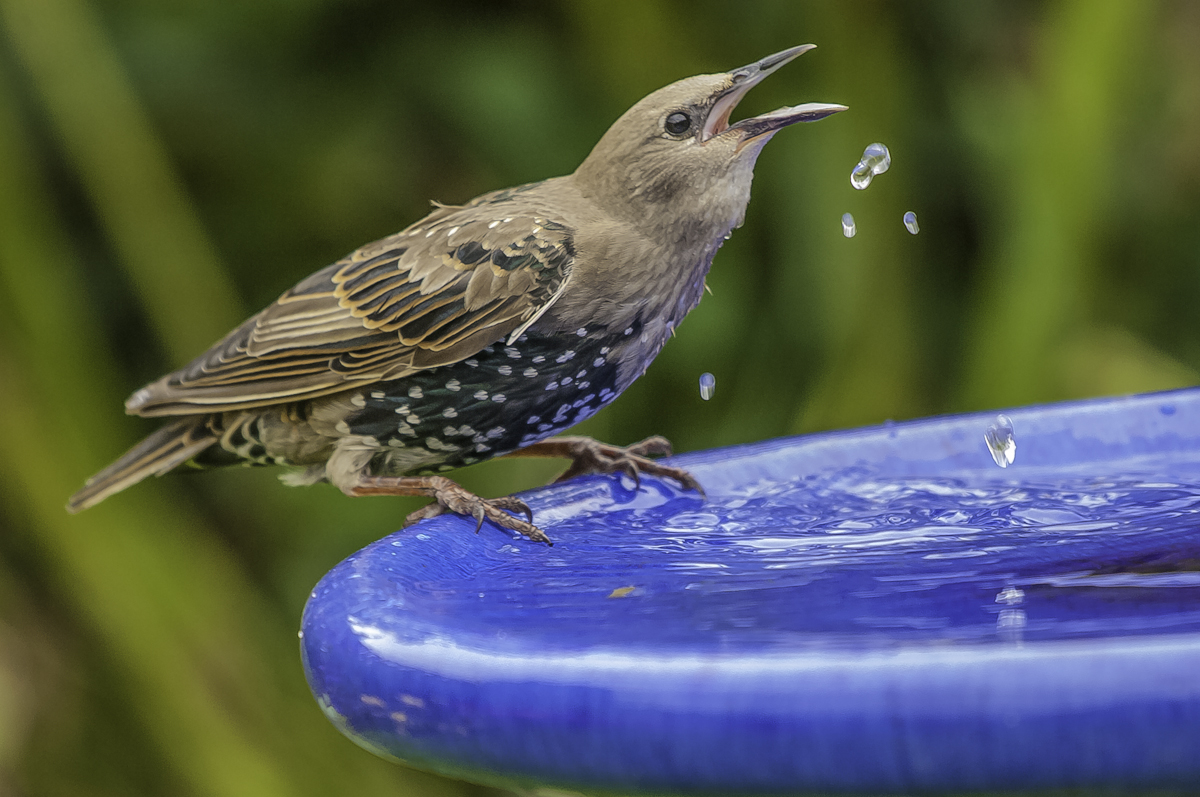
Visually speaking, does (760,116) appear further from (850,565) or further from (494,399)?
(850,565)

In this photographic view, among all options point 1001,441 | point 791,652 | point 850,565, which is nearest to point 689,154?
point 1001,441

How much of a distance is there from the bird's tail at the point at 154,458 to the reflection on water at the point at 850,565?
1.00m

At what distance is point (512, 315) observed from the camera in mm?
2268

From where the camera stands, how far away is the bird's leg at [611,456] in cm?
222

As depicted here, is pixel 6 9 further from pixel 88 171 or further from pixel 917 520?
pixel 917 520

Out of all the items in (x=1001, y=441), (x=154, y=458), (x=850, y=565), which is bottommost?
(x=1001, y=441)

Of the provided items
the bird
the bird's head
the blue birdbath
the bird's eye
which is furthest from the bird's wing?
the blue birdbath

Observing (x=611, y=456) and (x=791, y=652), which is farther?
(x=611, y=456)

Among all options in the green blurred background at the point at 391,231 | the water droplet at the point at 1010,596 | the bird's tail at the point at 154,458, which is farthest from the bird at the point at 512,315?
the green blurred background at the point at 391,231

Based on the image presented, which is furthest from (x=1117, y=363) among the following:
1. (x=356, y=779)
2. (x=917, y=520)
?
(x=356, y=779)

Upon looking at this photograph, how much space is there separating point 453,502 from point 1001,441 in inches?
36.2

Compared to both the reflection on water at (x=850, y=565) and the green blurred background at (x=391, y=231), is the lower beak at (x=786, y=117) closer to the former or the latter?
the reflection on water at (x=850, y=565)

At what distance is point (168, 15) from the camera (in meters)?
4.39

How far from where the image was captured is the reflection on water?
47.2 inches
